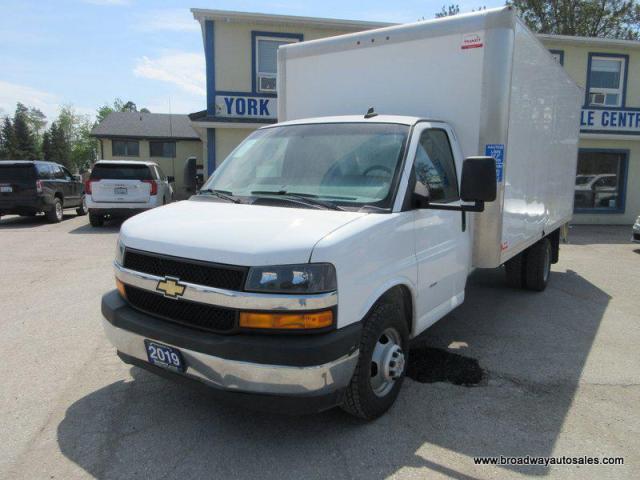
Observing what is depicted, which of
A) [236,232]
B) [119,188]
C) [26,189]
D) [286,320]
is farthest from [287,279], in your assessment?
[26,189]

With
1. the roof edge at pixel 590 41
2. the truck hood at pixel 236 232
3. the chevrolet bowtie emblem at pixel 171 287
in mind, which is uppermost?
the roof edge at pixel 590 41

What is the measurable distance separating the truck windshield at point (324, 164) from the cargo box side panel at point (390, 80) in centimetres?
88

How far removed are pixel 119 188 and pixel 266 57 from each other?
5.54m

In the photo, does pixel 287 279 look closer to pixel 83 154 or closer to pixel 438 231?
pixel 438 231

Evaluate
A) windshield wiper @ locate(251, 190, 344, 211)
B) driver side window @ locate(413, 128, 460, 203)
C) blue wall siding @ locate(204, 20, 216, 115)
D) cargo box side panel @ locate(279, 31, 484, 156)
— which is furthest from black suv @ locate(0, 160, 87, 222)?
driver side window @ locate(413, 128, 460, 203)

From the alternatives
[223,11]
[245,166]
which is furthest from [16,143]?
[245,166]

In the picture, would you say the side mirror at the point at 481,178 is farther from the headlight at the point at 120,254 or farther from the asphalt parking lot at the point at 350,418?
the headlight at the point at 120,254

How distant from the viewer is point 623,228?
1552 cm

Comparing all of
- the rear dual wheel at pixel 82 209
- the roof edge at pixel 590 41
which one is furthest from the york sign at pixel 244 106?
the roof edge at pixel 590 41

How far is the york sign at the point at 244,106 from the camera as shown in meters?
14.4

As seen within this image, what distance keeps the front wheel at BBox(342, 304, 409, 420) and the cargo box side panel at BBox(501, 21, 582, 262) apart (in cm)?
179

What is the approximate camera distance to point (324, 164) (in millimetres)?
3828

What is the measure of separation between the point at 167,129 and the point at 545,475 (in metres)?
32.9

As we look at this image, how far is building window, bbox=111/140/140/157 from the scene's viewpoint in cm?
3139
